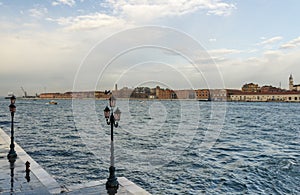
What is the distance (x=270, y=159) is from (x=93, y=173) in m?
14.3

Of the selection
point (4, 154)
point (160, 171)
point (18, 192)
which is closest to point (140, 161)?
point (160, 171)

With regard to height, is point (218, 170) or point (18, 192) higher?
point (18, 192)

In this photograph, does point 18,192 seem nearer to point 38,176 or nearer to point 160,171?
point 38,176

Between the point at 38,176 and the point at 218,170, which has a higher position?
the point at 38,176

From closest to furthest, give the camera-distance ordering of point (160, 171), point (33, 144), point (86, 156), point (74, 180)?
point (74, 180) → point (160, 171) → point (86, 156) → point (33, 144)

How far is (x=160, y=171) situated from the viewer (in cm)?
1964

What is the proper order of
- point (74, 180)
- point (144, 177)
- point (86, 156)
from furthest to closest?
point (86, 156) < point (144, 177) < point (74, 180)

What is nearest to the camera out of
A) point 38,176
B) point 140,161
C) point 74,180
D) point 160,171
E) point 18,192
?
point 18,192

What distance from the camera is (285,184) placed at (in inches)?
672

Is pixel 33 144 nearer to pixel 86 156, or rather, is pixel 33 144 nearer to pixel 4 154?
pixel 86 156

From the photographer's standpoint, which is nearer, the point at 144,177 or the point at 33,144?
the point at 144,177

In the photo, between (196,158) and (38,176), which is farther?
(196,158)

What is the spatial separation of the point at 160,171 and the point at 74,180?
18.6ft

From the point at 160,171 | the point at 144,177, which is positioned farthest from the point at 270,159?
the point at 144,177
